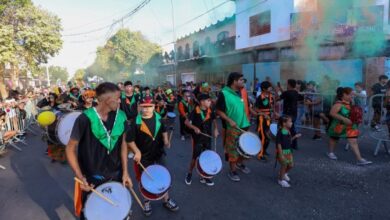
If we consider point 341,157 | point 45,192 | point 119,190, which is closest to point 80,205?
point 119,190

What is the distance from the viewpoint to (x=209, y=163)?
4.48 metres

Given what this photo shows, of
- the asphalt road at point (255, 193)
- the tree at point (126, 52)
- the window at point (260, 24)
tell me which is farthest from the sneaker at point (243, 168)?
the tree at point (126, 52)

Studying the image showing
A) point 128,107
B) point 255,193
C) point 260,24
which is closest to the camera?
point 255,193

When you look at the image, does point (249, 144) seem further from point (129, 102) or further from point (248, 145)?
point (129, 102)

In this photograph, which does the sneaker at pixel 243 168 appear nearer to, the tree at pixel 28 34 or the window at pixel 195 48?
the tree at pixel 28 34

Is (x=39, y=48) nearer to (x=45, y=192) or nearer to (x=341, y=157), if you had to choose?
(x=45, y=192)

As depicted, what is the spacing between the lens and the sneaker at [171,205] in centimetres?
385

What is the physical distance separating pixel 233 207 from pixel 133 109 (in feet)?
13.9

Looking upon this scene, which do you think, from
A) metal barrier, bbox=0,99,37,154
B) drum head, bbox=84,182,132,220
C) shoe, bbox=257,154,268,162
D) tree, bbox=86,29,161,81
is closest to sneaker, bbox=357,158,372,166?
shoe, bbox=257,154,268,162

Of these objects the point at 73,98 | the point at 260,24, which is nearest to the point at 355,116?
the point at 73,98

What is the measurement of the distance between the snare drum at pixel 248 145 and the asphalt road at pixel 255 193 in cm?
57

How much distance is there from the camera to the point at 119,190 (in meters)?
2.71

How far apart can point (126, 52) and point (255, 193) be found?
114 feet

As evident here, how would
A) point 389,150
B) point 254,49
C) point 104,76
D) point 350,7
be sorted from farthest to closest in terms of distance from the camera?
1. point 104,76
2. point 254,49
3. point 350,7
4. point 389,150
